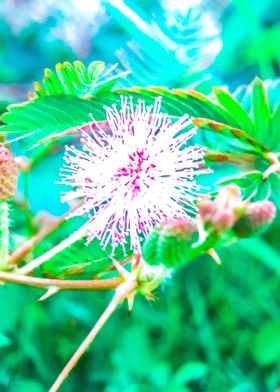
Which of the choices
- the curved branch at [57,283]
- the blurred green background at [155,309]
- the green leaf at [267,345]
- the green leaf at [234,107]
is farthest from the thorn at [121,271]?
the green leaf at [267,345]

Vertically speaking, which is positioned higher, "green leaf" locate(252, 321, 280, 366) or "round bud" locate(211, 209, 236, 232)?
"round bud" locate(211, 209, 236, 232)

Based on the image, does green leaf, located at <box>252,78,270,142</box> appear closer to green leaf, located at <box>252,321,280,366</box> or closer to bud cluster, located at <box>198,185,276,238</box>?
bud cluster, located at <box>198,185,276,238</box>

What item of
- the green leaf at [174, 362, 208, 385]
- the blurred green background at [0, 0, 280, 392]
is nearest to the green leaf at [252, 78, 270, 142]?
the blurred green background at [0, 0, 280, 392]

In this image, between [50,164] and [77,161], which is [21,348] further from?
[77,161]

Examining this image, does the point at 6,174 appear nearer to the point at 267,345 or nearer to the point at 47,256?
the point at 47,256

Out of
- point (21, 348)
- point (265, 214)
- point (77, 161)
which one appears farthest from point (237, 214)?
point (21, 348)
